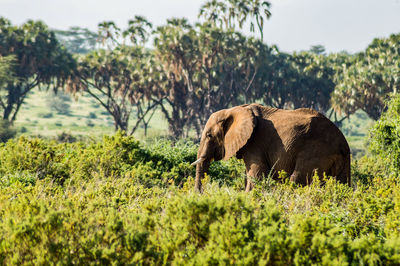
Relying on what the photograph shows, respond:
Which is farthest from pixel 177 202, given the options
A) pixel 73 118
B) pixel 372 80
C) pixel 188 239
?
pixel 73 118

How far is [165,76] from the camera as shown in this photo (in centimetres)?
3762

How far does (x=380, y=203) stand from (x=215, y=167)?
6410mm

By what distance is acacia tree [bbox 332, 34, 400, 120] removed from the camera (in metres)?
32.6

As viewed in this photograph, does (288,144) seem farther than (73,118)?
No

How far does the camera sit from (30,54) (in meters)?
35.0

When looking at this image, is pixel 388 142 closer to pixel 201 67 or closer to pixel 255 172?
pixel 255 172

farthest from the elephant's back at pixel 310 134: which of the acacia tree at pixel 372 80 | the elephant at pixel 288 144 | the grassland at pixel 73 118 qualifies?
the grassland at pixel 73 118

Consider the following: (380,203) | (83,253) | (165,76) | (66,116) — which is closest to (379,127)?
(380,203)

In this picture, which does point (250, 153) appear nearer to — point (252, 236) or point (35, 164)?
point (252, 236)

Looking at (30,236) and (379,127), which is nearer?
(30,236)

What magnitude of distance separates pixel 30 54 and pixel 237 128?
2993 centimetres

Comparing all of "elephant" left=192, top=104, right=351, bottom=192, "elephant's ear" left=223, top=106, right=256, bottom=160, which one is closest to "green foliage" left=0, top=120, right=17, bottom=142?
"elephant's ear" left=223, top=106, right=256, bottom=160

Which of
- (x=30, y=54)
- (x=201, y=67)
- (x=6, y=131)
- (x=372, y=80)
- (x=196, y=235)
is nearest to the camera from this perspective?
(x=196, y=235)

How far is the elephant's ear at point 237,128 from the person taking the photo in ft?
27.7
